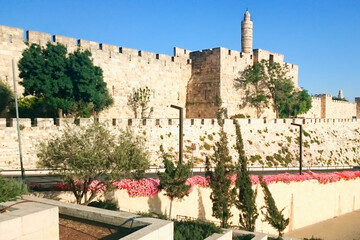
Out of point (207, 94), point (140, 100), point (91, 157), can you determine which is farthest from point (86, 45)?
point (91, 157)

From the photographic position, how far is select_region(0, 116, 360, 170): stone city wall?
18.2 meters

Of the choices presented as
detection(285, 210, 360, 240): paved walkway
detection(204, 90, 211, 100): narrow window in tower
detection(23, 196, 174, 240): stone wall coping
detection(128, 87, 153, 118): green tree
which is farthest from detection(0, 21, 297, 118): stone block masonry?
detection(23, 196, 174, 240): stone wall coping

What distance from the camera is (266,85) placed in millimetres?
36000

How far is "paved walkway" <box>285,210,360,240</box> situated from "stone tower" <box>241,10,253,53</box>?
20142mm

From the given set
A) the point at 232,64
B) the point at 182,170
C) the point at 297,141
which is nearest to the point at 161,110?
the point at 232,64

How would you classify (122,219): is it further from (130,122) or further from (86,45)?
(86,45)

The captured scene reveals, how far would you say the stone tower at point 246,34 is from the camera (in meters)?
37.5

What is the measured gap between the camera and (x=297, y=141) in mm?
30594

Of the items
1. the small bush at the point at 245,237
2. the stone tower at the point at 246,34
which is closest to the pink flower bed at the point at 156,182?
the small bush at the point at 245,237

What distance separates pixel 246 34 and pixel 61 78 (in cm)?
2249

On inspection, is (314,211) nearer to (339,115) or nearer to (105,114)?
(105,114)

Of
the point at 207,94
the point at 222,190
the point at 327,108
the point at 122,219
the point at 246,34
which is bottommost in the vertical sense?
the point at 222,190

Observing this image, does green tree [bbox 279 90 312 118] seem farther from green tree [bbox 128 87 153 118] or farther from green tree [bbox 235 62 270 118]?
green tree [bbox 128 87 153 118]

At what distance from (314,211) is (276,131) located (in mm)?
9163
